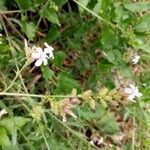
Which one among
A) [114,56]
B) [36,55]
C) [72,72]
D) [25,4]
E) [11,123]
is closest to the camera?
[36,55]

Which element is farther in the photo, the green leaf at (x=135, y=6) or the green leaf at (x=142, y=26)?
the green leaf at (x=135, y=6)

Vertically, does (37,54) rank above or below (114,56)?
above

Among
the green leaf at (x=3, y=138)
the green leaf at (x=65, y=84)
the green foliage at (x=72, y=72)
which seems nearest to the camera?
the green leaf at (x=3, y=138)

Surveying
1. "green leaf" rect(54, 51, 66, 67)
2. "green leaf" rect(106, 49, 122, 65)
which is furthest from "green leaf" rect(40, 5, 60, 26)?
"green leaf" rect(106, 49, 122, 65)

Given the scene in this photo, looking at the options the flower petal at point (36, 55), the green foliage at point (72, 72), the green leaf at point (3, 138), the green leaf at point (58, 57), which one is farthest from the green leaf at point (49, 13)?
the green leaf at point (3, 138)

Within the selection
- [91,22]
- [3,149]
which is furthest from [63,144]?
[91,22]

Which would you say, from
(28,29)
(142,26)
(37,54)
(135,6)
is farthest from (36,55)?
(135,6)

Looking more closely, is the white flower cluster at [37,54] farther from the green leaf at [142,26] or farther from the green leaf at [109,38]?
the green leaf at [142,26]

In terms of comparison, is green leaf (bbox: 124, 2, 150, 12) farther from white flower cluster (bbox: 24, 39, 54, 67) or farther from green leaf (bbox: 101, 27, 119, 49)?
white flower cluster (bbox: 24, 39, 54, 67)

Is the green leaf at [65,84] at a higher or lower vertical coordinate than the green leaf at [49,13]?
lower

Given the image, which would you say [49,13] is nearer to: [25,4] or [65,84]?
[25,4]

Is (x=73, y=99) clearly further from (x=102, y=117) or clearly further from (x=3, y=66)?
(x=102, y=117)

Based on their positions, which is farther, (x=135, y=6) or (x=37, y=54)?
(x=135, y=6)
